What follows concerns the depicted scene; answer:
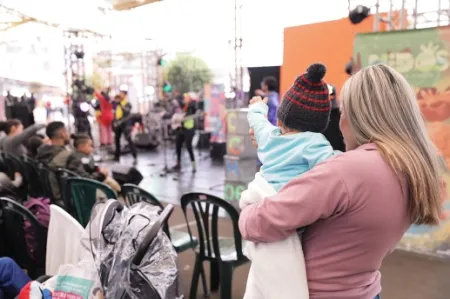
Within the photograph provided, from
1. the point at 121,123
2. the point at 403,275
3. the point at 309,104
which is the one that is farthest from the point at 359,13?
the point at 121,123

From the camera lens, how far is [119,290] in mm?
1604

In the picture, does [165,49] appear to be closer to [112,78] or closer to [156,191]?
[112,78]

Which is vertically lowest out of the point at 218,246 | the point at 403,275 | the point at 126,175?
the point at 403,275

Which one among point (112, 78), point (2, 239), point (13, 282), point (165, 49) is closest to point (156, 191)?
point (2, 239)

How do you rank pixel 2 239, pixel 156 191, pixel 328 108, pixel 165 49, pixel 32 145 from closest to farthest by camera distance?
pixel 328 108 → pixel 2 239 → pixel 32 145 → pixel 156 191 → pixel 165 49

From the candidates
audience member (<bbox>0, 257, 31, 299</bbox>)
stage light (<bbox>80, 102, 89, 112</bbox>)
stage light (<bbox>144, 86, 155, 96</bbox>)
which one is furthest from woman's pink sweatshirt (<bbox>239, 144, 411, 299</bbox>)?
stage light (<bbox>144, 86, 155, 96</bbox>)

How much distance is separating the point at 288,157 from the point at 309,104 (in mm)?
163

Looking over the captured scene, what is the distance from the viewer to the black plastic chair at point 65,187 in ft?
Answer: 10.3

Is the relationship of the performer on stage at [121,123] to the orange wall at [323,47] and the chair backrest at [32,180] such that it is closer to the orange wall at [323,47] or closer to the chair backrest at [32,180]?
the orange wall at [323,47]

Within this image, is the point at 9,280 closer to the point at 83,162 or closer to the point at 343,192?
the point at 343,192

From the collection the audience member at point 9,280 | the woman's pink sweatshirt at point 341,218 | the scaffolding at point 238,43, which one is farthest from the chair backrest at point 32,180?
the scaffolding at point 238,43

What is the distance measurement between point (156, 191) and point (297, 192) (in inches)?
213

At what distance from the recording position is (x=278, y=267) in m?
1.07

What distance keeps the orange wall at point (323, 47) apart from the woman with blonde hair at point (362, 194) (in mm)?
5344
